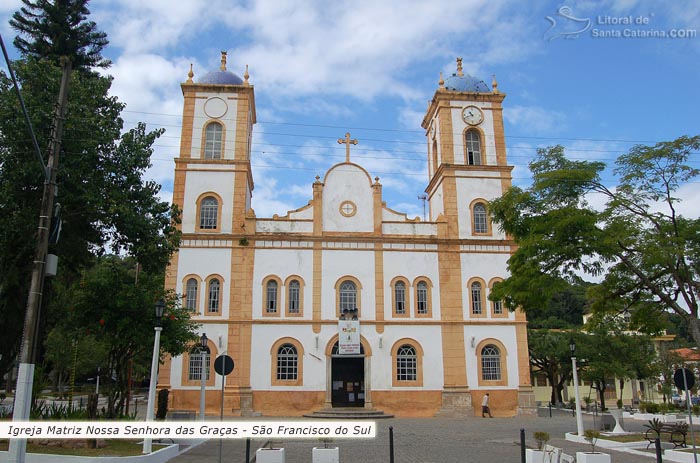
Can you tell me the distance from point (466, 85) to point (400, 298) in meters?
13.0

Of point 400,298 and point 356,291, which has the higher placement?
point 356,291

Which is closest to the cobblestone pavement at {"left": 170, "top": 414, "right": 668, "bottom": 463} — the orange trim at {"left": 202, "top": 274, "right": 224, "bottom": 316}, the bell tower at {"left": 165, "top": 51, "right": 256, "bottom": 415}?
the bell tower at {"left": 165, "top": 51, "right": 256, "bottom": 415}

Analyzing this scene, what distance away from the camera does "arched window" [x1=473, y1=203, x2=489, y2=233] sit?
3088 centimetres

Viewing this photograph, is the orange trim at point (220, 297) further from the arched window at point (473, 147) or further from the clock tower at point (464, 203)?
the arched window at point (473, 147)

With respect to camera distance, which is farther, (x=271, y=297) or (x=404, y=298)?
(x=404, y=298)

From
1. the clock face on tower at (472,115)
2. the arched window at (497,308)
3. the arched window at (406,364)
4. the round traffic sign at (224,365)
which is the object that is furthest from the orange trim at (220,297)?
the clock face on tower at (472,115)

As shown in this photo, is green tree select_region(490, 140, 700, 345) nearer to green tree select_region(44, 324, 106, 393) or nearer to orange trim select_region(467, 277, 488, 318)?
orange trim select_region(467, 277, 488, 318)

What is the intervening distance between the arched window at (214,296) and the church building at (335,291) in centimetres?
6

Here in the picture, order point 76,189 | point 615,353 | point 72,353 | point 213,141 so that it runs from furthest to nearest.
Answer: point 72,353 < point 615,353 < point 213,141 < point 76,189

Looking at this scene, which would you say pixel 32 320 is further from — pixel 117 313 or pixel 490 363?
pixel 490 363

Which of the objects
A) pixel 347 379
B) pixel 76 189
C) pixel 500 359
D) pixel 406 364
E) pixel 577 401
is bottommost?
pixel 577 401

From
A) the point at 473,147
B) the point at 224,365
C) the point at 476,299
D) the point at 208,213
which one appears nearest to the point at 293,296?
the point at 208,213

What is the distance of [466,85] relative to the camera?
33.5 meters

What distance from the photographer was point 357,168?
1219 inches
